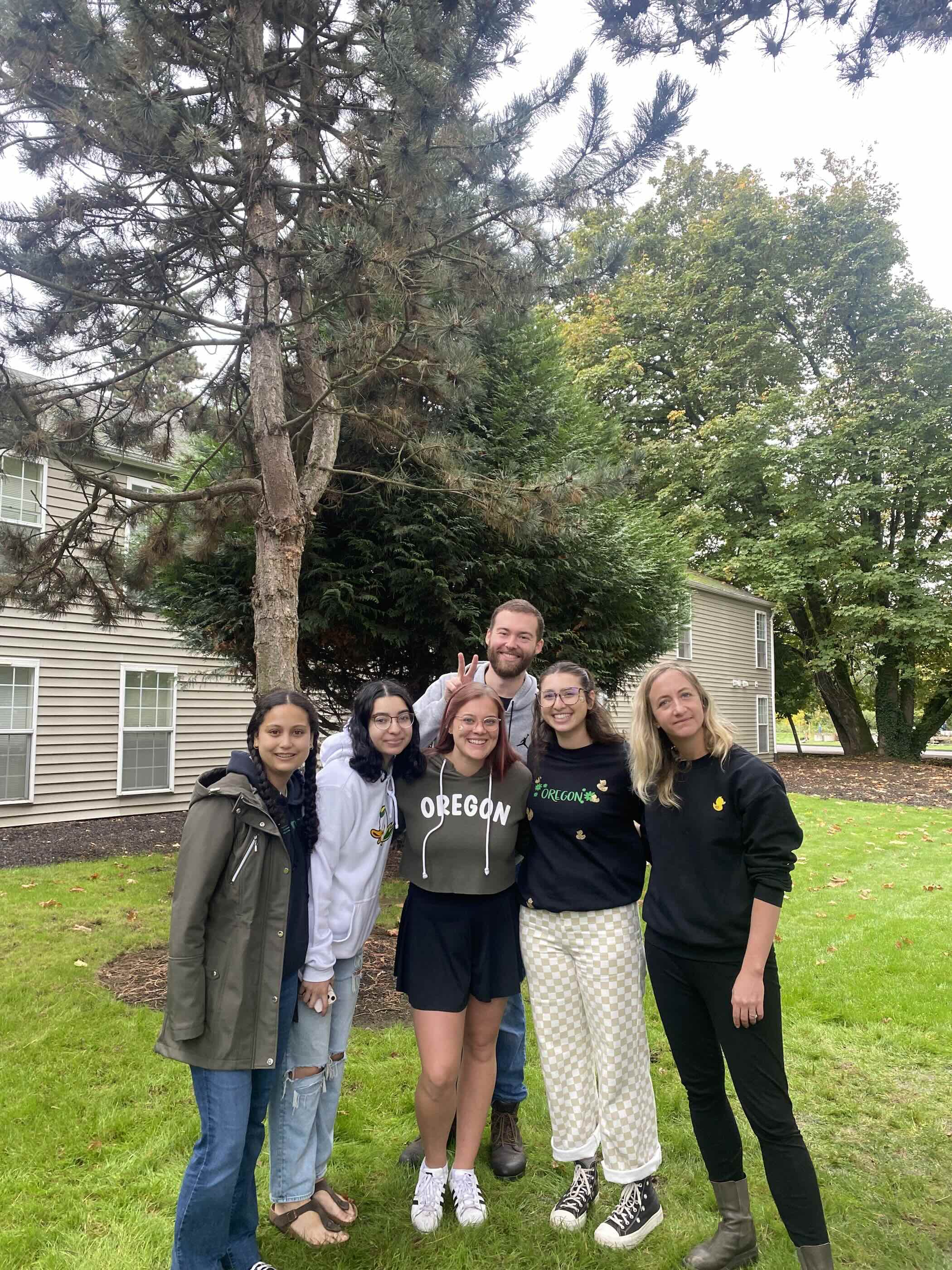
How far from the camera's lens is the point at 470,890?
286cm

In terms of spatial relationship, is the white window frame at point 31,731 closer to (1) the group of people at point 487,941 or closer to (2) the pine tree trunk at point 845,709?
(1) the group of people at point 487,941

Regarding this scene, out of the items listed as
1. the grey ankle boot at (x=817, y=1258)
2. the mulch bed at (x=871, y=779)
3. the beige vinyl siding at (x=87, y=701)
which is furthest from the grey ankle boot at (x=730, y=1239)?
the mulch bed at (x=871, y=779)

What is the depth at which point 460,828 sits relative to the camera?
2914mm

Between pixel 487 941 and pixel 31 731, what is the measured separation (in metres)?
10.3

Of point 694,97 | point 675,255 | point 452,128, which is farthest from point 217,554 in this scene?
point 675,255

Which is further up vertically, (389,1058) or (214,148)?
(214,148)

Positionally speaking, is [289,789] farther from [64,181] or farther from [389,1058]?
[64,181]

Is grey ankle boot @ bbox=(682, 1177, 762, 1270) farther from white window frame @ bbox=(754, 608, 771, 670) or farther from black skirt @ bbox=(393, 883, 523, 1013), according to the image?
white window frame @ bbox=(754, 608, 771, 670)

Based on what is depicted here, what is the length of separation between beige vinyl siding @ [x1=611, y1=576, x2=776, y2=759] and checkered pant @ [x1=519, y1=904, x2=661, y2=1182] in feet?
63.3

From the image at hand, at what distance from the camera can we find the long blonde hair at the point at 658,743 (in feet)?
8.97

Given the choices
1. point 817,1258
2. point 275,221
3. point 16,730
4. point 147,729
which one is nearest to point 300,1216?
point 817,1258

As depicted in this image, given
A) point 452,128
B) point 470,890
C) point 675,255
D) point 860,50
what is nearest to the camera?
point 470,890

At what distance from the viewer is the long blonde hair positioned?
273cm

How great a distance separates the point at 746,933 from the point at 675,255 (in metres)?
30.2
